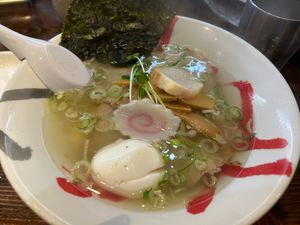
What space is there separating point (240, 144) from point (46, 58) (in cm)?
92

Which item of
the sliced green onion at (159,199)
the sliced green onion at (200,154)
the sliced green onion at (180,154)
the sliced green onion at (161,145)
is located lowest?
the sliced green onion at (159,199)

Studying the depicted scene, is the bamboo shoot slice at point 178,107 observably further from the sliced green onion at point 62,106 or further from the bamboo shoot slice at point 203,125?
the sliced green onion at point 62,106

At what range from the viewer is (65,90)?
1490mm

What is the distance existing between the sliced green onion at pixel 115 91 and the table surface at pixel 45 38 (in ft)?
1.90

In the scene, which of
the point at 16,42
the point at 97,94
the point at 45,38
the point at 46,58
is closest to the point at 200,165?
the point at 97,94

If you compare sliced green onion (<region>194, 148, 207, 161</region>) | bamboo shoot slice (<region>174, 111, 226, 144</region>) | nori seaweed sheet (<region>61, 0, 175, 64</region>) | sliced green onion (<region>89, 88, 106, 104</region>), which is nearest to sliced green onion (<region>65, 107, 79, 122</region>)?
sliced green onion (<region>89, 88, 106, 104</region>)

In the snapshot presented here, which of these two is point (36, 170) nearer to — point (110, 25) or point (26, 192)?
point (26, 192)

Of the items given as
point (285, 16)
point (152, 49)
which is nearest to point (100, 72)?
point (152, 49)

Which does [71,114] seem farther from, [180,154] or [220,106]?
[220,106]

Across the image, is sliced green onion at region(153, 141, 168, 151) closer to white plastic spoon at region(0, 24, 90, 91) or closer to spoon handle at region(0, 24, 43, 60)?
white plastic spoon at region(0, 24, 90, 91)

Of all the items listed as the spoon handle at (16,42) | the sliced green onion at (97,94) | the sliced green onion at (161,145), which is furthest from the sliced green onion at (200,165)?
the spoon handle at (16,42)

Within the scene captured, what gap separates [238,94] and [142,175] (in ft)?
2.25

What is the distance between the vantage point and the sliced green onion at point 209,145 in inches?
52.2

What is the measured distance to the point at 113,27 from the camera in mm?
1609
